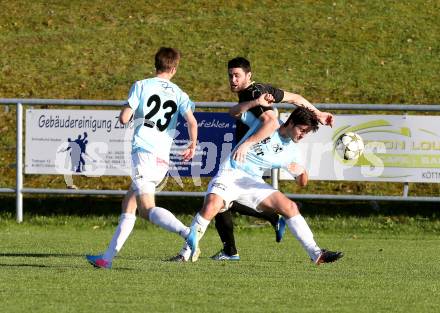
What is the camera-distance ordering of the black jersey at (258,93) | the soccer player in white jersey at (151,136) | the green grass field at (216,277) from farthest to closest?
the black jersey at (258,93)
the soccer player in white jersey at (151,136)
the green grass field at (216,277)

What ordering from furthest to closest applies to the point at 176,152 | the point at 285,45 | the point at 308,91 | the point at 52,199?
the point at 285,45, the point at 308,91, the point at 52,199, the point at 176,152

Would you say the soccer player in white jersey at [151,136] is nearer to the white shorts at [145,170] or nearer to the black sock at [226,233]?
the white shorts at [145,170]

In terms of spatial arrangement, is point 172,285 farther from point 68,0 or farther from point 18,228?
point 68,0

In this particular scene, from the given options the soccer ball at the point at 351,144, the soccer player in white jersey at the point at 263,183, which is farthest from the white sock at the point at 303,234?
the soccer ball at the point at 351,144

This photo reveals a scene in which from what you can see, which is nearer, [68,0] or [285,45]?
[285,45]

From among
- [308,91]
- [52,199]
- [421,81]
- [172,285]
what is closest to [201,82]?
[308,91]

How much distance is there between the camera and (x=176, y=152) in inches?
609

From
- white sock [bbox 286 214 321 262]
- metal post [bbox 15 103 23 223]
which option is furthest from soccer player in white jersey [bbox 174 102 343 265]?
metal post [bbox 15 103 23 223]

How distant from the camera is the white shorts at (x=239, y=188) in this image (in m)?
10.0

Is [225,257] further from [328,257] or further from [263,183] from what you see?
[328,257]

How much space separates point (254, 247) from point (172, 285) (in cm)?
472

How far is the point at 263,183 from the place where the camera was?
33.3 feet

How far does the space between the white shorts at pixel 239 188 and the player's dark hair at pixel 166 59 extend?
1.05 metres

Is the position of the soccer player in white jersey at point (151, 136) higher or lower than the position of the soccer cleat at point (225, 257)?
higher
